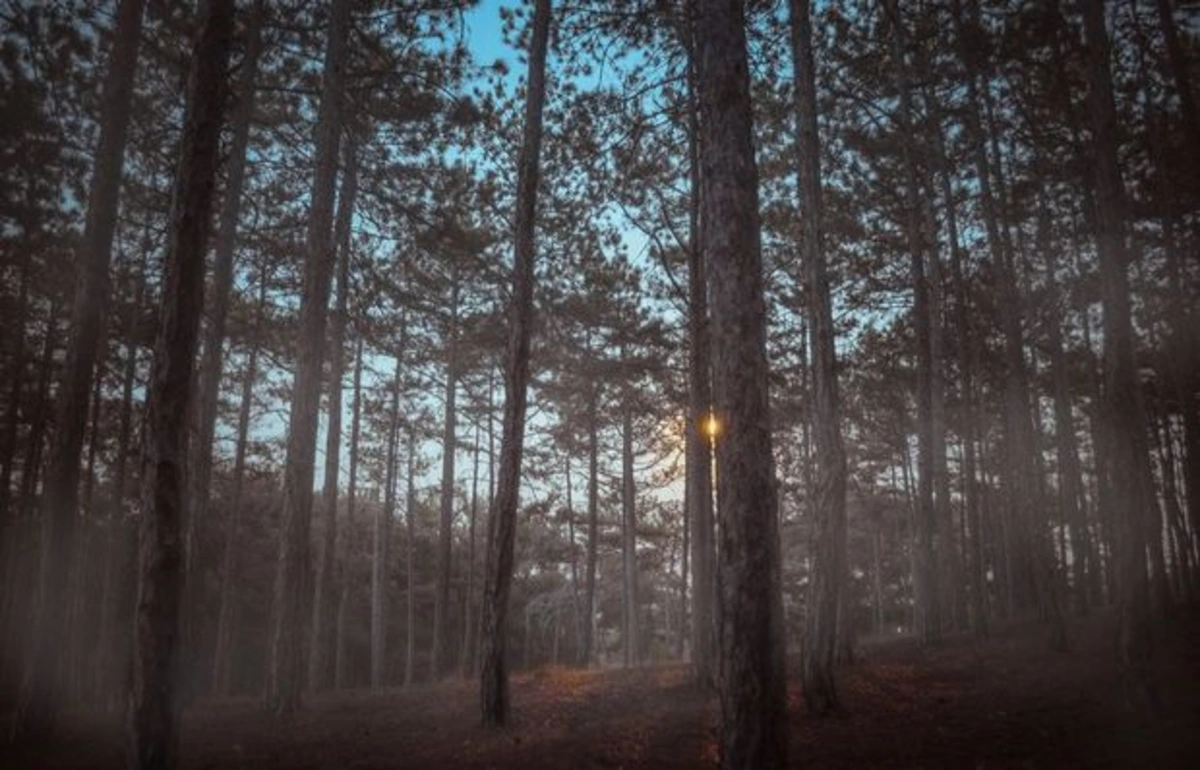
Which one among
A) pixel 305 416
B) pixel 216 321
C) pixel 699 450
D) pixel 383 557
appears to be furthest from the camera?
pixel 383 557

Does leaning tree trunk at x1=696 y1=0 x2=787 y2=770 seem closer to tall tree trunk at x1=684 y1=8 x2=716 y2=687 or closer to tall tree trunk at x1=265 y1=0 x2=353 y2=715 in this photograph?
tall tree trunk at x1=684 y1=8 x2=716 y2=687

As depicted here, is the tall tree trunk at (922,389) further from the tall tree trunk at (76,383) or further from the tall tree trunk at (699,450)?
the tall tree trunk at (76,383)

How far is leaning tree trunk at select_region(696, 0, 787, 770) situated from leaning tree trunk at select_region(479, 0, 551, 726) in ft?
16.0

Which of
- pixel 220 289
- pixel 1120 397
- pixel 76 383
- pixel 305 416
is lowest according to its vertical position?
pixel 1120 397

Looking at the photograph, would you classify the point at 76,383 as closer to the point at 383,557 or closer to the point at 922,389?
the point at 383,557

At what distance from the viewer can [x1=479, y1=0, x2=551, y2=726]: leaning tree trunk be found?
974cm

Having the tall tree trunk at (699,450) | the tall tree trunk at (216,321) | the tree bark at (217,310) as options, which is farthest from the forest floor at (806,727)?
the tree bark at (217,310)

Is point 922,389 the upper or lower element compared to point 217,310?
lower

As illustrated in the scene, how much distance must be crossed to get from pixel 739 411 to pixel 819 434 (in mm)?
5301

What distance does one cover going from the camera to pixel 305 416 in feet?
40.2

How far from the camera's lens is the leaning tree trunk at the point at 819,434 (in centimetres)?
952

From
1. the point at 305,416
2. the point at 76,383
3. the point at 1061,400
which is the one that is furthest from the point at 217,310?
the point at 1061,400

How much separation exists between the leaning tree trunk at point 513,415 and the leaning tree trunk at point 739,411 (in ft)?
16.0

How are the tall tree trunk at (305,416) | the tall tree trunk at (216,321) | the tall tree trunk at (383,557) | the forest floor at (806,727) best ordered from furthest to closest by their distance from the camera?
the tall tree trunk at (383,557), the tall tree trunk at (216,321), the tall tree trunk at (305,416), the forest floor at (806,727)
